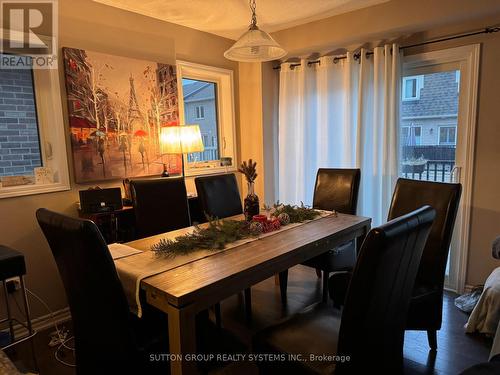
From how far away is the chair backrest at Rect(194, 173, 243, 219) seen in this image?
8.82 ft

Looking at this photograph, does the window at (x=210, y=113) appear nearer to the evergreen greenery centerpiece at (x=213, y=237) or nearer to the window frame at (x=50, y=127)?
the window frame at (x=50, y=127)

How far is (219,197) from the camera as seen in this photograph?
9.14ft

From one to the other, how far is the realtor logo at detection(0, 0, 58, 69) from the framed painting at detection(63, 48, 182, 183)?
0.13m

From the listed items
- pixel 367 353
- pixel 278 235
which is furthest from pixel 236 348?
pixel 367 353

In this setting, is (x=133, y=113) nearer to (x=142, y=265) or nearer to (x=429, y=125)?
(x=142, y=265)

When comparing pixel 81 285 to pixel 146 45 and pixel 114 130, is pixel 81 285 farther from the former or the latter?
pixel 146 45

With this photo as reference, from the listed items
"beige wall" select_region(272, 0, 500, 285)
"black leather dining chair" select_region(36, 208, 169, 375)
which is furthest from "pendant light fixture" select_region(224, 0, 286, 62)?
"black leather dining chair" select_region(36, 208, 169, 375)

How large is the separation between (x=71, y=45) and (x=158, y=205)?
4.43ft

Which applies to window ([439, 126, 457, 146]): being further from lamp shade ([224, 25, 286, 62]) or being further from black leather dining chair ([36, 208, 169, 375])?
black leather dining chair ([36, 208, 169, 375])

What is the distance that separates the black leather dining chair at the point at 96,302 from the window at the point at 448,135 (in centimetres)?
272

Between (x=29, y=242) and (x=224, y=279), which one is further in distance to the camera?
(x=29, y=242)

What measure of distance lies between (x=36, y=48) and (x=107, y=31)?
57 centimetres

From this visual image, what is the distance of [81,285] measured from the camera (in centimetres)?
137

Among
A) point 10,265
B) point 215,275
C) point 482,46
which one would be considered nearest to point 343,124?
point 482,46
